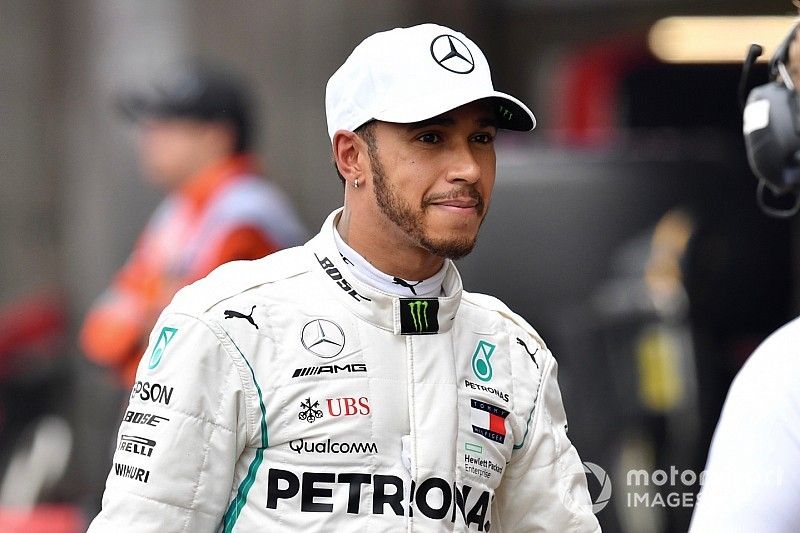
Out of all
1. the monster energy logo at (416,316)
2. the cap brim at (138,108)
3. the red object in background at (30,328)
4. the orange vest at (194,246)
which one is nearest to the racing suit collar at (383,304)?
the monster energy logo at (416,316)

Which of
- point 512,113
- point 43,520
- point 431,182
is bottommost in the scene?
point 43,520

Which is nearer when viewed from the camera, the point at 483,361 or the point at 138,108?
the point at 483,361

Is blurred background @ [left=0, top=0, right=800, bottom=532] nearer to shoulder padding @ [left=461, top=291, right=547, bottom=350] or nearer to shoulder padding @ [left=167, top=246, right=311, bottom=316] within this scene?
shoulder padding @ [left=461, top=291, right=547, bottom=350]

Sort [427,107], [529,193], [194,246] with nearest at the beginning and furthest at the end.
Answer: [427,107], [194,246], [529,193]

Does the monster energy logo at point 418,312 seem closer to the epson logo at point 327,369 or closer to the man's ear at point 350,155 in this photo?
the epson logo at point 327,369

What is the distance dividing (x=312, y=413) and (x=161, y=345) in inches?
10.2

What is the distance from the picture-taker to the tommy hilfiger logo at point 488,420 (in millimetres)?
2531

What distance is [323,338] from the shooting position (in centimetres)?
247

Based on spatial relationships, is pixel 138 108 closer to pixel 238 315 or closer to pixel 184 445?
pixel 238 315

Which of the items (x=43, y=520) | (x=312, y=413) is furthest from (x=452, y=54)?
(x=43, y=520)

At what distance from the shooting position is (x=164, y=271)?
16.3 feet

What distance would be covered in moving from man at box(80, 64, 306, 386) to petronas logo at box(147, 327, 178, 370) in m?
2.22

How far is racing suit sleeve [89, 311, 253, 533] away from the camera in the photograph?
2.34 metres

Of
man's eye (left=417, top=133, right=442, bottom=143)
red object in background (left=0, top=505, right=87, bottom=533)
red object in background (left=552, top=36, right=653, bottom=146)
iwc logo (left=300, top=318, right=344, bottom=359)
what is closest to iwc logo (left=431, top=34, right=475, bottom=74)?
man's eye (left=417, top=133, right=442, bottom=143)
